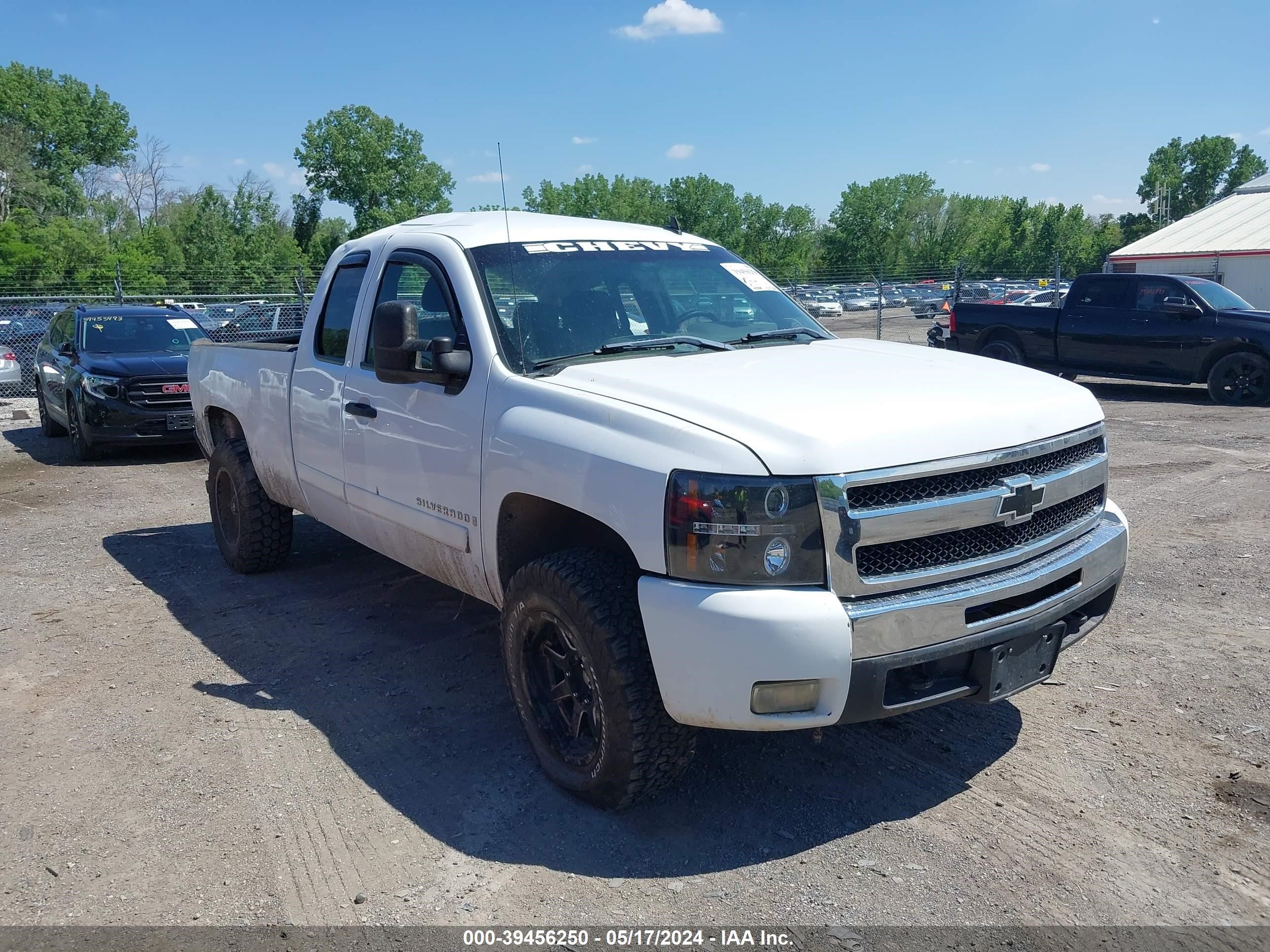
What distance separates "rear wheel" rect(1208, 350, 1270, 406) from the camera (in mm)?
13430

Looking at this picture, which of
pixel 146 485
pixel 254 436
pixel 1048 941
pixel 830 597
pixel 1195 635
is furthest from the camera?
pixel 146 485

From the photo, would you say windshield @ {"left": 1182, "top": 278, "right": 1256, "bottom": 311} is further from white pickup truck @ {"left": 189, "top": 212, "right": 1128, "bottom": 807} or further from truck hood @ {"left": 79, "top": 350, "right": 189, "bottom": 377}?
truck hood @ {"left": 79, "top": 350, "right": 189, "bottom": 377}

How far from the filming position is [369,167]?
83.2m

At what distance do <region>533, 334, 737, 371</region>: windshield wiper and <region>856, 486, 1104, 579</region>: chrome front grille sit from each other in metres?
1.42

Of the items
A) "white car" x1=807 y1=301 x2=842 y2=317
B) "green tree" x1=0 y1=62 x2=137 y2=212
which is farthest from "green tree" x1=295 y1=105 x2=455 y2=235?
"white car" x1=807 y1=301 x2=842 y2=317

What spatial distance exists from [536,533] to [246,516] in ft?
10.2

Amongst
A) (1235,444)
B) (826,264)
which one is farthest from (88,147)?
(1235,444)

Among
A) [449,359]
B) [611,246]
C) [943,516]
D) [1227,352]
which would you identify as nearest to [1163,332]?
[1227,352]

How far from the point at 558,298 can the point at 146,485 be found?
24.0 ft

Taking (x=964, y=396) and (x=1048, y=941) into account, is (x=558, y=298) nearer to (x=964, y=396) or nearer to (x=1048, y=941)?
(x=964, y=396)

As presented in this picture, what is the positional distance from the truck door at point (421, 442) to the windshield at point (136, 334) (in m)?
8.00

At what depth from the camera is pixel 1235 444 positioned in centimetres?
1056

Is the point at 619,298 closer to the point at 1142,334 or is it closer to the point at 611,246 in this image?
the point at 611,246

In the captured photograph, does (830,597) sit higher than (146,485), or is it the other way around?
(830,597)
